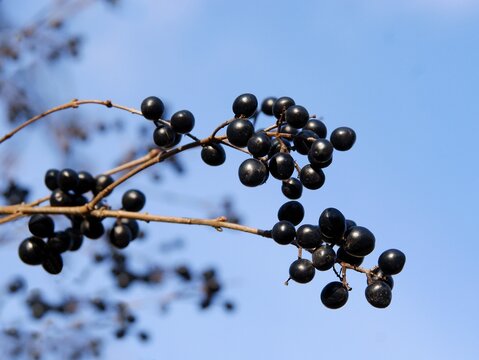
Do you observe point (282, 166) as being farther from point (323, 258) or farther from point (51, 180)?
point (51, 180)

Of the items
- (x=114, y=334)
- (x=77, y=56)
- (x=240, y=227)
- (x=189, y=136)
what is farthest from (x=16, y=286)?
(x=240, y=227)

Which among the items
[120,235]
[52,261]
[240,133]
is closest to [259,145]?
[240,133]

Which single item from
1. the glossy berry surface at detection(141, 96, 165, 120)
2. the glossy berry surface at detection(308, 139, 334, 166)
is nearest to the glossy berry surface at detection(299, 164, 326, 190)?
the glossy berry surface at detection(308, 139, 334, 166)

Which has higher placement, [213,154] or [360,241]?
[213,154]

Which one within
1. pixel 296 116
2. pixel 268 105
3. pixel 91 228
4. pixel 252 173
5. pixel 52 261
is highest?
pixel 268 105

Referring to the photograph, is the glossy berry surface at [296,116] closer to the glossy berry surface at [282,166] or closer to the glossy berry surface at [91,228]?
the glossy berry surface at [282,166]

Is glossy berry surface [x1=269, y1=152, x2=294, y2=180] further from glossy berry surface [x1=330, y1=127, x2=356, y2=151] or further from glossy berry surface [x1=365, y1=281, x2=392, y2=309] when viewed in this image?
glossy berry surface [x1=365, y1=281, x2=392, y2=309]
